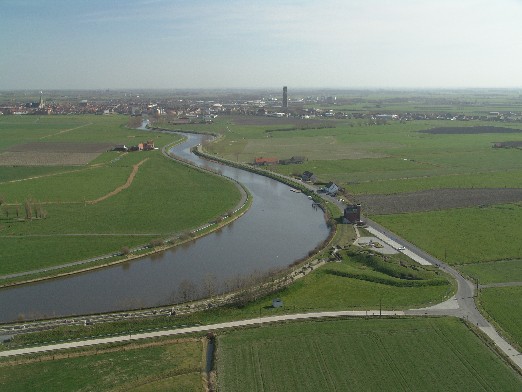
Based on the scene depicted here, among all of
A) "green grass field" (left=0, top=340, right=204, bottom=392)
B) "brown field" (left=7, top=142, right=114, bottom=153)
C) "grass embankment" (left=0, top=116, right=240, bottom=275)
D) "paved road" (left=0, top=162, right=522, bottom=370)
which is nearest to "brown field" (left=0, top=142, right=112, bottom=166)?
"brown field" (left=7, top=142, right=114, bottom=153)

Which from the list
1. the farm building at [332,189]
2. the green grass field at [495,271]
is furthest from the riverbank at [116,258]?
the green grass field at [495,271]

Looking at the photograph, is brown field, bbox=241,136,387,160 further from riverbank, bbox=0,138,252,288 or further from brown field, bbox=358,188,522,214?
riverbank, bbox=0,138,252,288

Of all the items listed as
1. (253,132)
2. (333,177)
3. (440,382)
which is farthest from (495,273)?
(253,132)

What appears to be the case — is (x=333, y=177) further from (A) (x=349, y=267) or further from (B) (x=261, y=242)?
(A) (x=349, y=267)

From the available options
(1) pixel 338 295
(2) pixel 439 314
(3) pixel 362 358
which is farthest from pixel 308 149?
(3) pixel 362 358

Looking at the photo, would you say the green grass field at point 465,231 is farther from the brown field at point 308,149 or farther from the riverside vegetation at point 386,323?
the brown field at point 308,149
